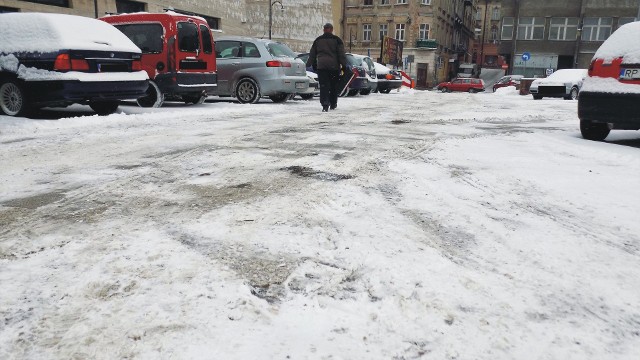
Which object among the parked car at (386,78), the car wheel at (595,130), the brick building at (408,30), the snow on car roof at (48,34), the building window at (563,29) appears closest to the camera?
the car wheel at (595,130)

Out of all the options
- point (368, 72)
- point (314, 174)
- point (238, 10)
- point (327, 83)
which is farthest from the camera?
point (238, 10)

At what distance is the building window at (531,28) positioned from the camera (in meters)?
44.9

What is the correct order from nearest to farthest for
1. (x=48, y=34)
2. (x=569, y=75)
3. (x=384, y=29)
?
(x=48, y=34)
(x=569, y=75)
(x=384, y=29)

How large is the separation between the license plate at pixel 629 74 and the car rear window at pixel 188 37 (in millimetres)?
7344

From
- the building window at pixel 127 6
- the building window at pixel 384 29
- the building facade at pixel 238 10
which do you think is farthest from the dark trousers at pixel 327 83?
the building window at pixel 384 29

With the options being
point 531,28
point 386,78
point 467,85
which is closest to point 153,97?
point 386,78

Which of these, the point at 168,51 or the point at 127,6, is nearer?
the point at 168,51

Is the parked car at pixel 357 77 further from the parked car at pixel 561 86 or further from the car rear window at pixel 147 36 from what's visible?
the parked car at pixel 561 86

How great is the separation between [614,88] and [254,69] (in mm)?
7535

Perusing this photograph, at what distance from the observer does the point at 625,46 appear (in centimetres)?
555

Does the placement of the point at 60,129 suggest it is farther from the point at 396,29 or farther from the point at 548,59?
the point at 548,59

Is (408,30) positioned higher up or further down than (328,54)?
higher up

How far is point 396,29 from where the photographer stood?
45.7 meters

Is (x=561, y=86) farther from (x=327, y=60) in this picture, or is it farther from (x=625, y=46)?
(x=625, y=46)
